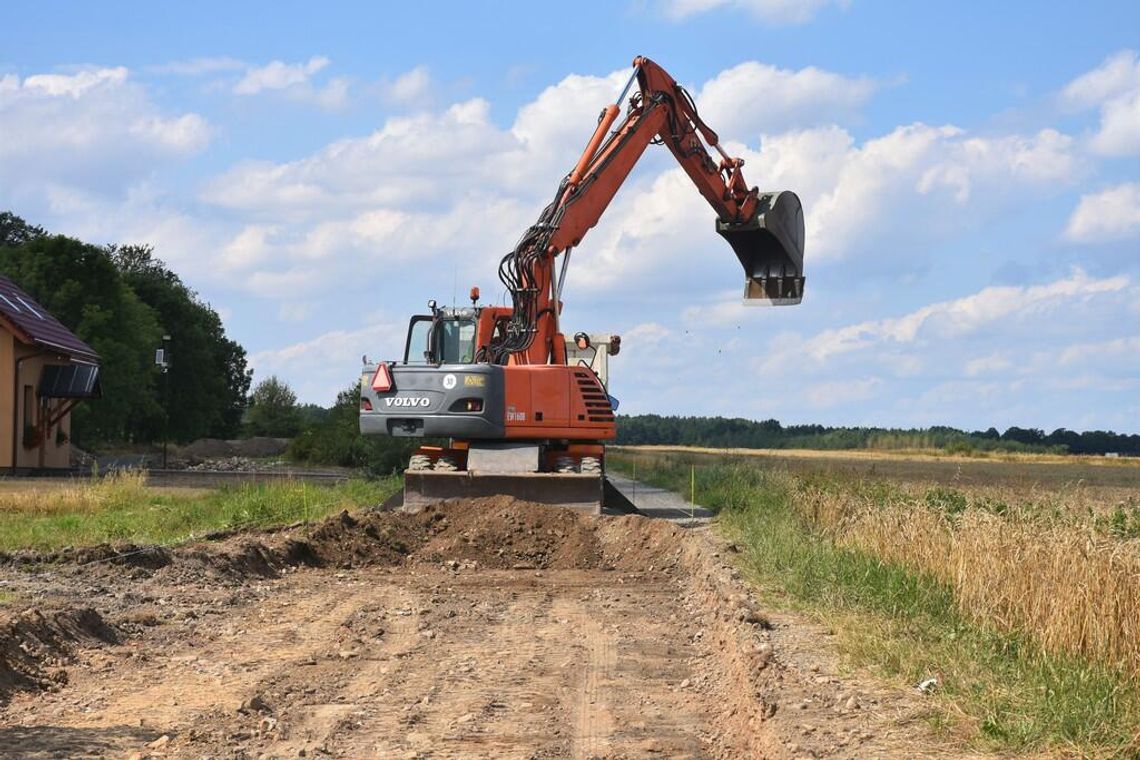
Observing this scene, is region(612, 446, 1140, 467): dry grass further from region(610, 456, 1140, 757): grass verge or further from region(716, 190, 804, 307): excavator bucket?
region(610, 456, 1140, 757): grass verge

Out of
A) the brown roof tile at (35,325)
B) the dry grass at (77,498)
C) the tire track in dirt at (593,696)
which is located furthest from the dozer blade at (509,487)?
the brown roof tile at (35,325)

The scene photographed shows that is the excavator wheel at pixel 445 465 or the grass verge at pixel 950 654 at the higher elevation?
the excavator wheel at pixel 445 465

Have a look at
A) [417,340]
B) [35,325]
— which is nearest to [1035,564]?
[417,340]

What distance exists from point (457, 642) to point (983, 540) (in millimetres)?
4584

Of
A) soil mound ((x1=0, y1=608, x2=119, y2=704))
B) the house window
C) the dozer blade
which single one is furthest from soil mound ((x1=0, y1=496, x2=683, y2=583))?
the house window

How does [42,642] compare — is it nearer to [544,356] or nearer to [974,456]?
[544,356]

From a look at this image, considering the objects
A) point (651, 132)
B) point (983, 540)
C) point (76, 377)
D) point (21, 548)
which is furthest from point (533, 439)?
point (76, 377)

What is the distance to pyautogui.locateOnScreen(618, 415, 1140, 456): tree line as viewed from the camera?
284 feet

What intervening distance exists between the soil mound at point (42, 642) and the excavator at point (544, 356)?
10.1 meters

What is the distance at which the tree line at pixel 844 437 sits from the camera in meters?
86.5

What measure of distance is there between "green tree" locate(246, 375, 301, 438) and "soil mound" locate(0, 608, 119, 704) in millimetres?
88646

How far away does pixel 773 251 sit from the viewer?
25000mm

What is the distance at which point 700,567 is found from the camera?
1662cm

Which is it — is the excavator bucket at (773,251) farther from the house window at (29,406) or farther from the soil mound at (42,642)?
the house window at (29,406)
